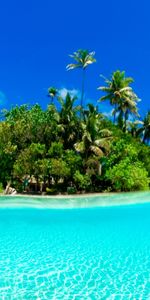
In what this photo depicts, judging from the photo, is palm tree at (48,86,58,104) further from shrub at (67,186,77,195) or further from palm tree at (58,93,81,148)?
shrub at (67,186,77,195)

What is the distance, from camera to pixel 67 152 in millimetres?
23766

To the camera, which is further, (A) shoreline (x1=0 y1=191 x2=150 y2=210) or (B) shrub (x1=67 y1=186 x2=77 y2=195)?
(B) shrub (x1=67 y1=186 x2=77 y2=195)

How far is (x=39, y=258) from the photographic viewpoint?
8391mm

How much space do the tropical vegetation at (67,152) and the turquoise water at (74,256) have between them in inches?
328

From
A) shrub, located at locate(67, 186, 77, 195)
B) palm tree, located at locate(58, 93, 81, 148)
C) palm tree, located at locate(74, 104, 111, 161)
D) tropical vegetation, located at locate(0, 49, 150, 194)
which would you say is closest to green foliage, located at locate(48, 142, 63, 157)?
tropical vegetation, located at locate(0, 49, 150, 194)

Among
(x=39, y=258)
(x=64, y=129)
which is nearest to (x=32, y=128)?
(x=64, y=129)

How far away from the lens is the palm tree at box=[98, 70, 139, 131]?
1206 inches

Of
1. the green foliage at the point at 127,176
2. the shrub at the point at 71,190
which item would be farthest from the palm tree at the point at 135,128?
the shrub at the point at 71,190

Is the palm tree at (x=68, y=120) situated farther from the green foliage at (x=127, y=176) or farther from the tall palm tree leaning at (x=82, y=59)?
the tall palm tree leaning at (x=82, y=59)

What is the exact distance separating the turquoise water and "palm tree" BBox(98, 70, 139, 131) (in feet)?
56.9

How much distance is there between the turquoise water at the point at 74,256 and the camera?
631 cm

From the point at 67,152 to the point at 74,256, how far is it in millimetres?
15343

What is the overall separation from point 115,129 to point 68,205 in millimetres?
10665

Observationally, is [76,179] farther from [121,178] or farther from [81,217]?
[81,217]
